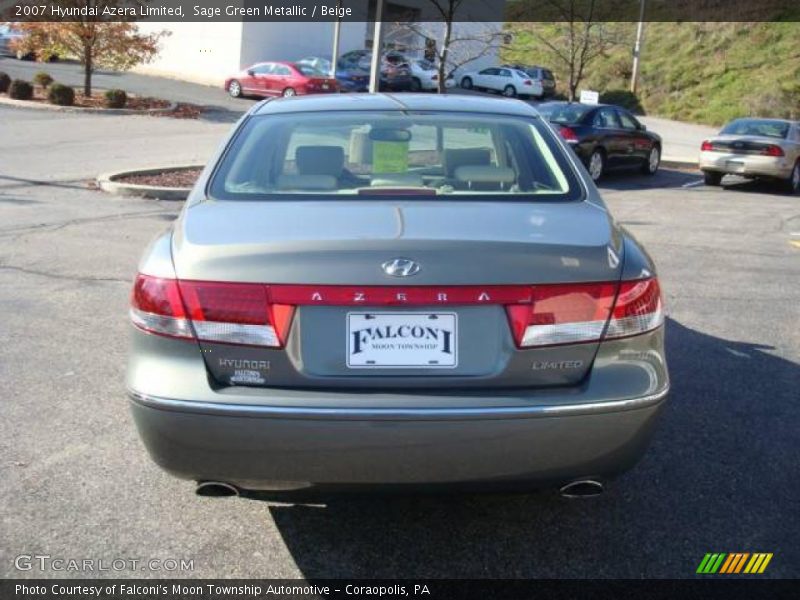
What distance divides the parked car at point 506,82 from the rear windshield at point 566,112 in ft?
79.6

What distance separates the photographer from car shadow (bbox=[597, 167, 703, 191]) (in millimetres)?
17672

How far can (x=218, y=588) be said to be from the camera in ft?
10.3

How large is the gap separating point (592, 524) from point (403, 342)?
1335 millimetres

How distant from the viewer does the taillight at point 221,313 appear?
2.89 meters

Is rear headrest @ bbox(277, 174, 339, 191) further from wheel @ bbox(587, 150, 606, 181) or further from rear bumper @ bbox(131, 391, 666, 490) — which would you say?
wheel @ bbox(587, 150, 606, 181)

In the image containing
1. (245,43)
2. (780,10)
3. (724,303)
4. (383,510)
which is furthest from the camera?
(780,10)

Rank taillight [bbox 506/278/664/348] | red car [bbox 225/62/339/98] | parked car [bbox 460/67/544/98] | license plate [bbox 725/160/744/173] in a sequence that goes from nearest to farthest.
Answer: taillight [bbox 506/278/664/348] → license plate [bbox 725/160/744/173] → red car [bbox 225/62/339/98] → parked car [bbox 460/67/544/98]

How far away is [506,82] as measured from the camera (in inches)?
1682

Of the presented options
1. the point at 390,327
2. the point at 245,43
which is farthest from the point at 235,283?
the point at 245,43

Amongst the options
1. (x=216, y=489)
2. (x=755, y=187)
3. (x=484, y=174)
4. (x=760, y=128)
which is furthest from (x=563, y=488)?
(x=755, y=187)

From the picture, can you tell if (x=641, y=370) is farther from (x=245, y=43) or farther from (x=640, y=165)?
(x=245, y=43)

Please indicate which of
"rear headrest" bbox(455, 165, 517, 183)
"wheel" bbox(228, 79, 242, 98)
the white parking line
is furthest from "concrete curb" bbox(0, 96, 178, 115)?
"rear headrest" bbox(455, 165, 517, 183)

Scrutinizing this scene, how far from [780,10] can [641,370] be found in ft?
163

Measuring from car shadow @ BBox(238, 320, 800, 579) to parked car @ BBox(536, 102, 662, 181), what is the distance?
42.0ft
